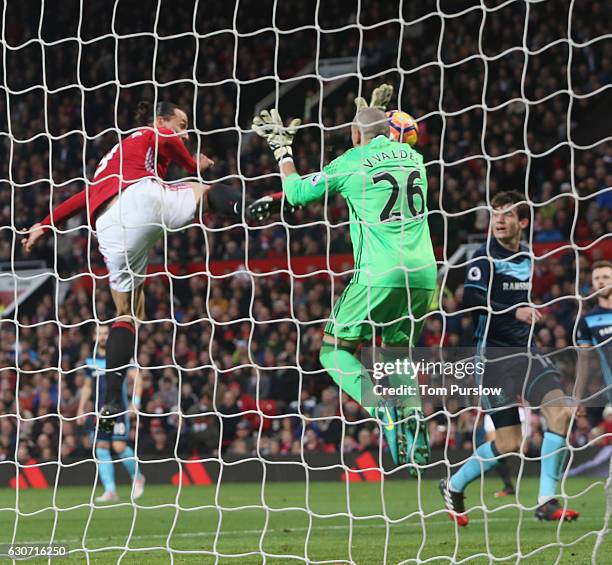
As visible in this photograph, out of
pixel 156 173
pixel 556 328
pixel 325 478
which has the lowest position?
pixel 325 478

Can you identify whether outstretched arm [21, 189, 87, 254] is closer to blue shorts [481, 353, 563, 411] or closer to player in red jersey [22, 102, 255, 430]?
player in red jersey [22, 102, 255, 430]

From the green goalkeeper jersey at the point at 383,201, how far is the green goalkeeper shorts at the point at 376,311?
0.07m

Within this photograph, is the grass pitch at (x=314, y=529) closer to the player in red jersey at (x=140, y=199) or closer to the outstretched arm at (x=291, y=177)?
the player in red jersey at (x=140, y=199)

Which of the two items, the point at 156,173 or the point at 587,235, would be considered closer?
the point at 156,173

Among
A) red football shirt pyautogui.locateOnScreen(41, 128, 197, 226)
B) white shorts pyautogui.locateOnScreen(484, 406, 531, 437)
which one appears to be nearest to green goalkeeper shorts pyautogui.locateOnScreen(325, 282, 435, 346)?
white shorts pyautogui.locateOnScreen(484, 406, 531, 437)

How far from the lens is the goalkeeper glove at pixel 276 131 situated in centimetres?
638

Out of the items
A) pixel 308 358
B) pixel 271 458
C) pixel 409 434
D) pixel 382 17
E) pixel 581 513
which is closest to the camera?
pixel 409 434

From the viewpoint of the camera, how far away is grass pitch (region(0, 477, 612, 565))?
6354 millimetres

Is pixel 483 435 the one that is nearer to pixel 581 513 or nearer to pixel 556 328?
pixel 556 328

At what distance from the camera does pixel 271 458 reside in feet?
45.9

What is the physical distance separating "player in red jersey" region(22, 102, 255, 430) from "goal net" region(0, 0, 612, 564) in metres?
2.27

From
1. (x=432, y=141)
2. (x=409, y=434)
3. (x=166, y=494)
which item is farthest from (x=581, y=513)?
(x=432, y=141)

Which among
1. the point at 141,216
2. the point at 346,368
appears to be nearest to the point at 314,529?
the point at 346,368

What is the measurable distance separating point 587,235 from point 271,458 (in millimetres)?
4670
